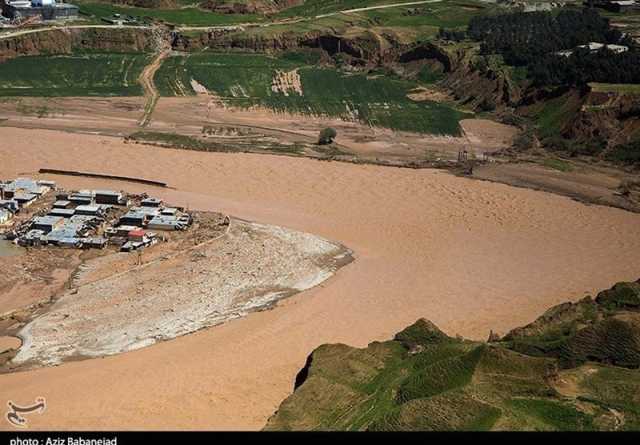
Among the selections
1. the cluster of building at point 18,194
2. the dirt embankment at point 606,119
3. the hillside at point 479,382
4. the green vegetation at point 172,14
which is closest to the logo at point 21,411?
the hillside at point 479,382

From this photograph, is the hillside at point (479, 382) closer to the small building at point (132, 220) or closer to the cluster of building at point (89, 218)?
the cluster of building at point (89, 218)

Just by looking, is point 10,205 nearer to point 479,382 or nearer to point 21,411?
point 21,411

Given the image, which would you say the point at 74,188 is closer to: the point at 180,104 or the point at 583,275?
the point at 180,104

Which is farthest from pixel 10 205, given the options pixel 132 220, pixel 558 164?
pixel 558 164

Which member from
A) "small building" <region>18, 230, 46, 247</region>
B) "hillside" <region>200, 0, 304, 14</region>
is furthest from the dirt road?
"small building" <region>18, 230, 46, 247</region>

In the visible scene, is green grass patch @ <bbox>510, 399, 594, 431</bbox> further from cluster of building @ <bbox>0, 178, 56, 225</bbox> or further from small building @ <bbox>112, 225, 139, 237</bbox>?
cluster of building @ <bbox>0, 178, 56, 225</bbox>
